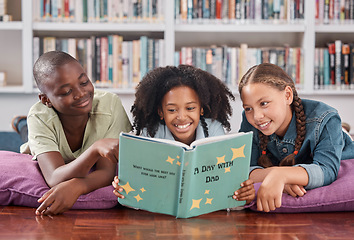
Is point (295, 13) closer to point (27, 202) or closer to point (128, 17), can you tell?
point (128, 17)

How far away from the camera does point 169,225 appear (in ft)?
4.71

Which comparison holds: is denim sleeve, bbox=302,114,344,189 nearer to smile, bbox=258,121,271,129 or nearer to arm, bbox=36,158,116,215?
smile, bbox=258,121,271,129

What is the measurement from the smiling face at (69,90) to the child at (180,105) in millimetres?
204

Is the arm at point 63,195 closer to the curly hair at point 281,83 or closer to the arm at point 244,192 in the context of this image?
the arm at point 244,192

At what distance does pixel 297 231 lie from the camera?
1406 mm

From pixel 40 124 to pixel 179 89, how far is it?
48 cm

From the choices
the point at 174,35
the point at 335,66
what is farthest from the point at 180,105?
the point at 335,66

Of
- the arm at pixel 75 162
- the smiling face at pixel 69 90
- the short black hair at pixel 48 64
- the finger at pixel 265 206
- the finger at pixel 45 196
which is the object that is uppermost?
the short black hair at pixel 48 64

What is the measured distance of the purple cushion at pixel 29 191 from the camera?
5.20ft

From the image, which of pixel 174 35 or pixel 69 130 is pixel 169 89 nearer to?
pixel 69 130

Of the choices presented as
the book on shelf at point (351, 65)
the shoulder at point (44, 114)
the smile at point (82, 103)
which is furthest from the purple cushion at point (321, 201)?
the book on shelf at point (351, 65)

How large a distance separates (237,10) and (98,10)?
79 centimetres

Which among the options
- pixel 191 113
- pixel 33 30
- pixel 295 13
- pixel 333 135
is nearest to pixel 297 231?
pixel 333 135

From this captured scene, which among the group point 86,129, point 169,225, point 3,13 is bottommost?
point 169,225
